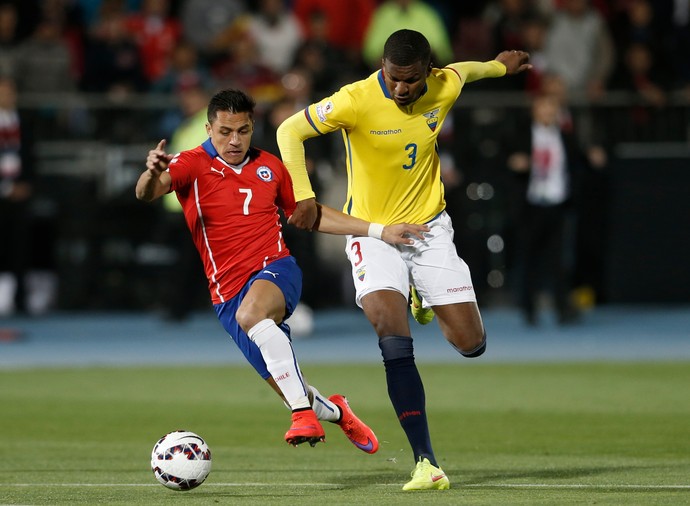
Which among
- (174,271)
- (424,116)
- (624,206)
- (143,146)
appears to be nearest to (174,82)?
(143,146)

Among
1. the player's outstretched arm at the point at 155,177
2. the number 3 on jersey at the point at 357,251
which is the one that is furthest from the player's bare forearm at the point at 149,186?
the number 3 on jersey at the point at 357,251

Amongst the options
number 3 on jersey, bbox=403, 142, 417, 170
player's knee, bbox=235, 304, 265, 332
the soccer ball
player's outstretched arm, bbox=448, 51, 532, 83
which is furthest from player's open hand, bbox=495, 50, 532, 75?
the soccer ball

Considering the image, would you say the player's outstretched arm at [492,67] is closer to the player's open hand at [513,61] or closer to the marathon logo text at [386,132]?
the player's open hand at [513,61]

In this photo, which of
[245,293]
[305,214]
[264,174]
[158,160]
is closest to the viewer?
[158,160]

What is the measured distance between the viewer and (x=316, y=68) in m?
18.4

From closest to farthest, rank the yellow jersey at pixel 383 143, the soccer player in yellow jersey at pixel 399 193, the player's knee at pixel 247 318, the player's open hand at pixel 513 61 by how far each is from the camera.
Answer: the soccer player in yellow jersey at pixel 399 193 < the player's knee at pixel 247 318 < the yellow jersey at pixel 383 143 < the player's open hand at pixel 513 61

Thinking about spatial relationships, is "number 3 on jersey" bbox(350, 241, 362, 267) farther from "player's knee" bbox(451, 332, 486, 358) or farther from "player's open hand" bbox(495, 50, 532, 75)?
"player's open hand" bbox(495, 50, 532, 75)

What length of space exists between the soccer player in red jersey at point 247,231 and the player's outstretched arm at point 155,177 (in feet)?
0.08

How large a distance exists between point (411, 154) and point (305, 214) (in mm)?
758

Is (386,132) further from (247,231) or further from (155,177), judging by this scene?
(155,177)

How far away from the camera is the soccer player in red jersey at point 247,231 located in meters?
8.22

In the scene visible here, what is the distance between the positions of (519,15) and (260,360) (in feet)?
39.6

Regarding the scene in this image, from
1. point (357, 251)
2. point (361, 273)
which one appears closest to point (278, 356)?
point (361, 273)

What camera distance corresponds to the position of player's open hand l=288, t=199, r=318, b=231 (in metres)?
8.20
